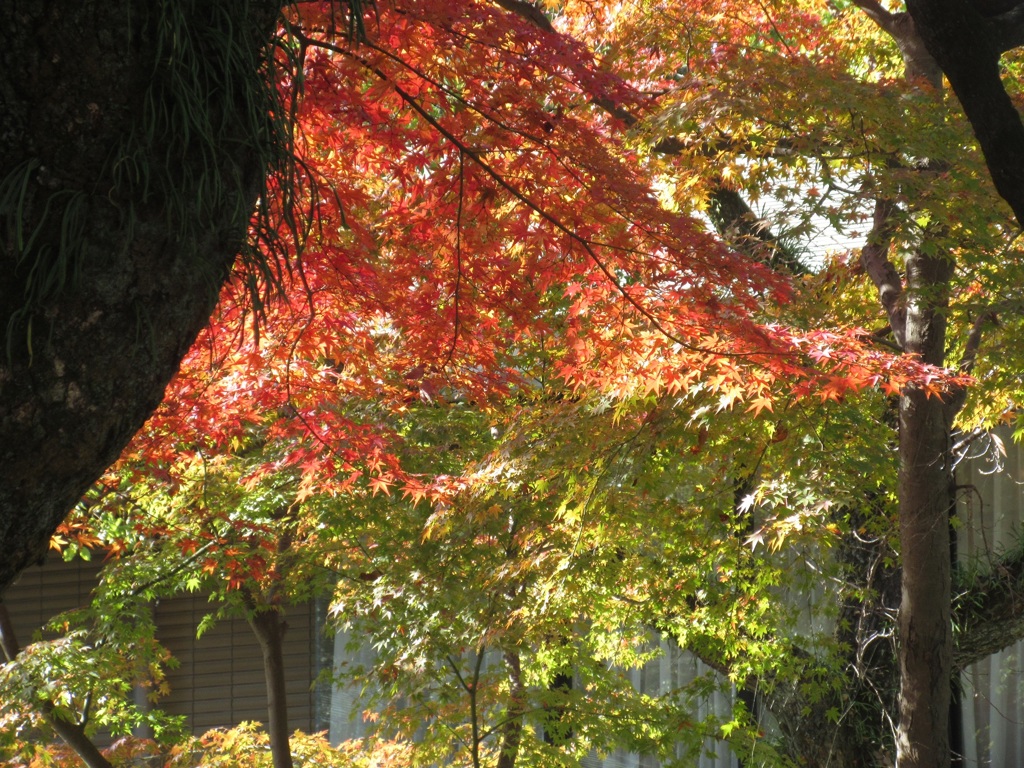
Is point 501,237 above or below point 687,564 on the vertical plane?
above

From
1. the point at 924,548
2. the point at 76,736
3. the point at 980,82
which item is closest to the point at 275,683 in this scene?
the point at 76,736

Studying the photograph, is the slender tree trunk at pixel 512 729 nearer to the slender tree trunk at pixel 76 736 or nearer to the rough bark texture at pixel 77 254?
the slender tree trunk at pixel 76 736

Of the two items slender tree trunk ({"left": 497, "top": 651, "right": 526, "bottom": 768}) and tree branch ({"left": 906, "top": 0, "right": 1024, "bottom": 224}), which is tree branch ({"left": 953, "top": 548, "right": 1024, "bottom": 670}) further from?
tree branch ({"left": 906, "top": 0, "right": 1024, "bottom": 224})

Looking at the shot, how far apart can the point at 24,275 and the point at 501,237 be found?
161 cm

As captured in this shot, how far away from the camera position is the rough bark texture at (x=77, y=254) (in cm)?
107

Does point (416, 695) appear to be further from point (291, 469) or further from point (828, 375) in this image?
point (828, 375)

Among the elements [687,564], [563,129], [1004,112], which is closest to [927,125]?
[1004,112]

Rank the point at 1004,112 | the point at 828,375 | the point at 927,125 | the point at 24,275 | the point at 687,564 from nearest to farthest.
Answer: the point at 24,275 → the point at 1004,112 → the point at 828,375 → the point at 927,125 → the point at 687,564

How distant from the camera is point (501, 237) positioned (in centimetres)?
260

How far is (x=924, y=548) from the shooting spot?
3.30 metres

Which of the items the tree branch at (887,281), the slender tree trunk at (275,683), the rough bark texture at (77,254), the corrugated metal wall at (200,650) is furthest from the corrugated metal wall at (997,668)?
the corrugated metal wall at (200,650)

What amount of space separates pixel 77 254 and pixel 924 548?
9.75ft

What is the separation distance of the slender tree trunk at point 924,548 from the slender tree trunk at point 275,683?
272 cm

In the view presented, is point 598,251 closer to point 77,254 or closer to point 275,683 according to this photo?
point 77,254
